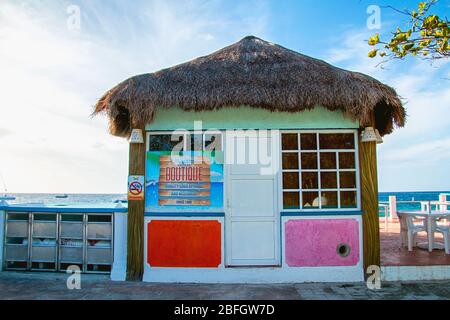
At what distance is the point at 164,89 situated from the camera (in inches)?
220

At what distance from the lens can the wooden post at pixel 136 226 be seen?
5.55 metres

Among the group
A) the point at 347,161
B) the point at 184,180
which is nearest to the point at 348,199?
the point at 347,161

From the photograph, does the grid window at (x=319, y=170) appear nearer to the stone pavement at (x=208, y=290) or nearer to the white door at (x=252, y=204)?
the white door at (x=252, y=204)

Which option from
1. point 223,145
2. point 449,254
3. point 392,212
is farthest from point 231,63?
point 392,212

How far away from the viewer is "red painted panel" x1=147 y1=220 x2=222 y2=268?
18.2 feet

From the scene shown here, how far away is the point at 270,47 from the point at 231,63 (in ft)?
3.21

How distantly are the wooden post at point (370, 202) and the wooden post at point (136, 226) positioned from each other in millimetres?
3524

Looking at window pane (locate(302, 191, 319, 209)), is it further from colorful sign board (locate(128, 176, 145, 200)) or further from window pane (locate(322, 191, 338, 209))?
colorful sign board (locate(128, 176, 145, 200))

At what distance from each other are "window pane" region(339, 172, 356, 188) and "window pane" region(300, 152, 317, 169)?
0.47m

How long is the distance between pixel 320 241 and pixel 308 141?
1616 millimetres

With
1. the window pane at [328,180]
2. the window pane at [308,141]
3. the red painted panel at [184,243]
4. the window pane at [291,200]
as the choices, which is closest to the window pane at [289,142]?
the window pane at [308,141]

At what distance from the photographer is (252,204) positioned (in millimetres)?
5664

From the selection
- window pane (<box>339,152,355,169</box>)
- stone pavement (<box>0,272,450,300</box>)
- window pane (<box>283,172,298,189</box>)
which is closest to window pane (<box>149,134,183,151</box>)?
window pane (<box>283,172,298,189</box>)

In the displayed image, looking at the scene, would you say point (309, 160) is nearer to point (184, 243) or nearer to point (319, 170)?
point (319, 170)
